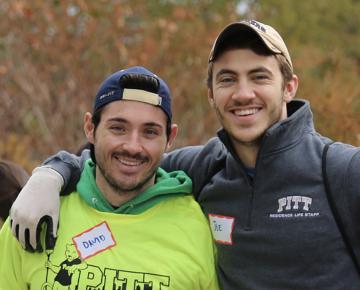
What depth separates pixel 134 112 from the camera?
329 cm

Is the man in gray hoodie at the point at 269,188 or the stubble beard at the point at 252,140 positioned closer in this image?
the man in gray hoodie at the point at 269,188

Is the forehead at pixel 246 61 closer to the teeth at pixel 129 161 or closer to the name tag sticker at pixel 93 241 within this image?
the teeth at pixel 129 161

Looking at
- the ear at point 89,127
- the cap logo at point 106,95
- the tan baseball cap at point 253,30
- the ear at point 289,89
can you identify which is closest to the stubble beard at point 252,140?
the ear at point 289,89

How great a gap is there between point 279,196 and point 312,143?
0.28 metres

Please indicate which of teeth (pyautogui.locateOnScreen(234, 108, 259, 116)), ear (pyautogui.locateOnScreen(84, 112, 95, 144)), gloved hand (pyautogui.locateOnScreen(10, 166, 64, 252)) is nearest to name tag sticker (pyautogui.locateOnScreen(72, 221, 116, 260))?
gloved hand (pyautogui.locateOnScreen(10, 166, 64, 252))

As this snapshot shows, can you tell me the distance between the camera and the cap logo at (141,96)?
3.31 metres

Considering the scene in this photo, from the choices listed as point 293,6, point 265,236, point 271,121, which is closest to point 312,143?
point 271,121

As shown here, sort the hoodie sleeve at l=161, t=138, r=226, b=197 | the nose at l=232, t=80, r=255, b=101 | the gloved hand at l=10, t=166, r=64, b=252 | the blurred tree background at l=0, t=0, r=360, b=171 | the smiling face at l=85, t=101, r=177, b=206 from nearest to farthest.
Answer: the nose at l=232, t=80, r=255, b=101 → the gloved hand at l=10, t=166, r=64, b=252 → the smiling face at l=85, t=101, r=177, b=206 → the hoodie sleeve at l=161, t=138, r=226, b=197 → the blurred tree background at l=0, t=0, r=360, b=171

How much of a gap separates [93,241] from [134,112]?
0.64 metres

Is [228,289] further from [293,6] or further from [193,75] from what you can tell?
[293,6]

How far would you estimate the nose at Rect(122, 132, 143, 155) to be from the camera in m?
3.25

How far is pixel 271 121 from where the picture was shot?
10.2ft

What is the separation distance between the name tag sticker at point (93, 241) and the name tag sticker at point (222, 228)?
48 centimetres

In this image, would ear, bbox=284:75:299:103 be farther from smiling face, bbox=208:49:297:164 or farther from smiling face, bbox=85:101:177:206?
smiling face, bbox=85:101:177:206
